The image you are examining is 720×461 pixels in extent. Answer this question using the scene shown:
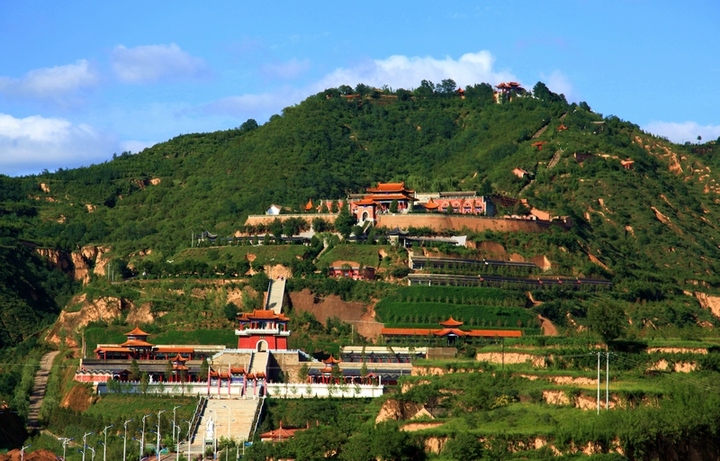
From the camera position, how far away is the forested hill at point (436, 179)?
149125 mm

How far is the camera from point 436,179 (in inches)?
6383

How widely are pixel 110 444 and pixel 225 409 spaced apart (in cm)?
890

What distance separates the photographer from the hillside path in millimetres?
111369

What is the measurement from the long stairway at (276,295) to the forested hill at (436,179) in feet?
68.3

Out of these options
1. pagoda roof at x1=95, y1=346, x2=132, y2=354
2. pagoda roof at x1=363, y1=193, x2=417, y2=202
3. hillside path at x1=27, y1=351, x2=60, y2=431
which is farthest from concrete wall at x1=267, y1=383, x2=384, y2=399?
pagoda roof at x1=363, y1=193, x2=417, y2=202

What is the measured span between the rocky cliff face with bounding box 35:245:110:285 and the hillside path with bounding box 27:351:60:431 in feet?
102

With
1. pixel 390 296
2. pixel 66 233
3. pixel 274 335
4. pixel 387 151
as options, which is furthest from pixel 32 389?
pixel 387 151

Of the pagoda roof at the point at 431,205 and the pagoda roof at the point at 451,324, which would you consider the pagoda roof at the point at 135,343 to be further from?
the pagoda roof at the point at 431,205

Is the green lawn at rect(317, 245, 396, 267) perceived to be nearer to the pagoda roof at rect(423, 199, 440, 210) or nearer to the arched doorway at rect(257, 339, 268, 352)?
the pagoda roof at rect(423, 199, 440, 210)

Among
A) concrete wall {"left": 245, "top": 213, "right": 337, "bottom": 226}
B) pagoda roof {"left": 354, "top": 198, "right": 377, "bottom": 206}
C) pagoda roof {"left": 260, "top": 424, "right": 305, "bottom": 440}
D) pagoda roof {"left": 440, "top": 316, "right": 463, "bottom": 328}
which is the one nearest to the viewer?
pagoda roof {"left": 260, "top": 424, "right": 305, "bottom": 440}

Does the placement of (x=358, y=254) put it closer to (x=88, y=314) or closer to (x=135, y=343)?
(x=135, y=343)

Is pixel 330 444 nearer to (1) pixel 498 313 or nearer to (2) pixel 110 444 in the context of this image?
(2) pixel 110 444

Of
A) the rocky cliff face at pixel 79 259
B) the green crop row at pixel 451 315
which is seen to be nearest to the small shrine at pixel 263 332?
the green crop row at pixel 451 315

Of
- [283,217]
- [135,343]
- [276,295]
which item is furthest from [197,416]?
[283,217]
